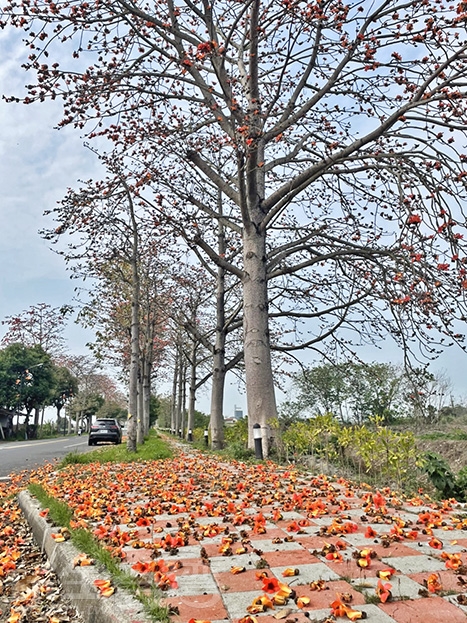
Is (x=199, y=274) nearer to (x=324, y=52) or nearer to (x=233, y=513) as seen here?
(x=324, y=52)

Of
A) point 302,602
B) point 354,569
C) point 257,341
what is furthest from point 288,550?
point 257,341

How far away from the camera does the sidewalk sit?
2.28m

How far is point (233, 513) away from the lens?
4.30m

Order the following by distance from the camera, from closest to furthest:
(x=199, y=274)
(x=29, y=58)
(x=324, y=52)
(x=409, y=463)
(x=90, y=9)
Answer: (x=409, y=463), (x=29, y=58), (x=90, y=9), (x=324, y=52), (x=199, y=274)

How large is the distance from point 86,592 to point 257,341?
709cm

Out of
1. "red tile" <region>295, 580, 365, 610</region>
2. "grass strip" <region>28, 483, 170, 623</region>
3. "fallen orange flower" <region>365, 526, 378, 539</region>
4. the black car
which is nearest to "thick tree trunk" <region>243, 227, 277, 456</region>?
"grass strip" <region>28, 483, 170, 623</region>

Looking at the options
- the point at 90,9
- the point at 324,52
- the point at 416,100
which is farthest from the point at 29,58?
the point at 416,100

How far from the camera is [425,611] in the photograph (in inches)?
86.5

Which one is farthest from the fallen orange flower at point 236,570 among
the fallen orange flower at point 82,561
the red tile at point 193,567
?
the fallen orange flower at point 82,561

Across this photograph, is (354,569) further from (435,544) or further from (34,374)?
(34,374)

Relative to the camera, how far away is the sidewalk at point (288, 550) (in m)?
2.28

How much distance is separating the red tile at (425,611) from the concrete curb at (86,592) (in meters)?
1.11

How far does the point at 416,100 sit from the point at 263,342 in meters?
5.00

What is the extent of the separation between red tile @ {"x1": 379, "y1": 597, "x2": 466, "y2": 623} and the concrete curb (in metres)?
1.11
